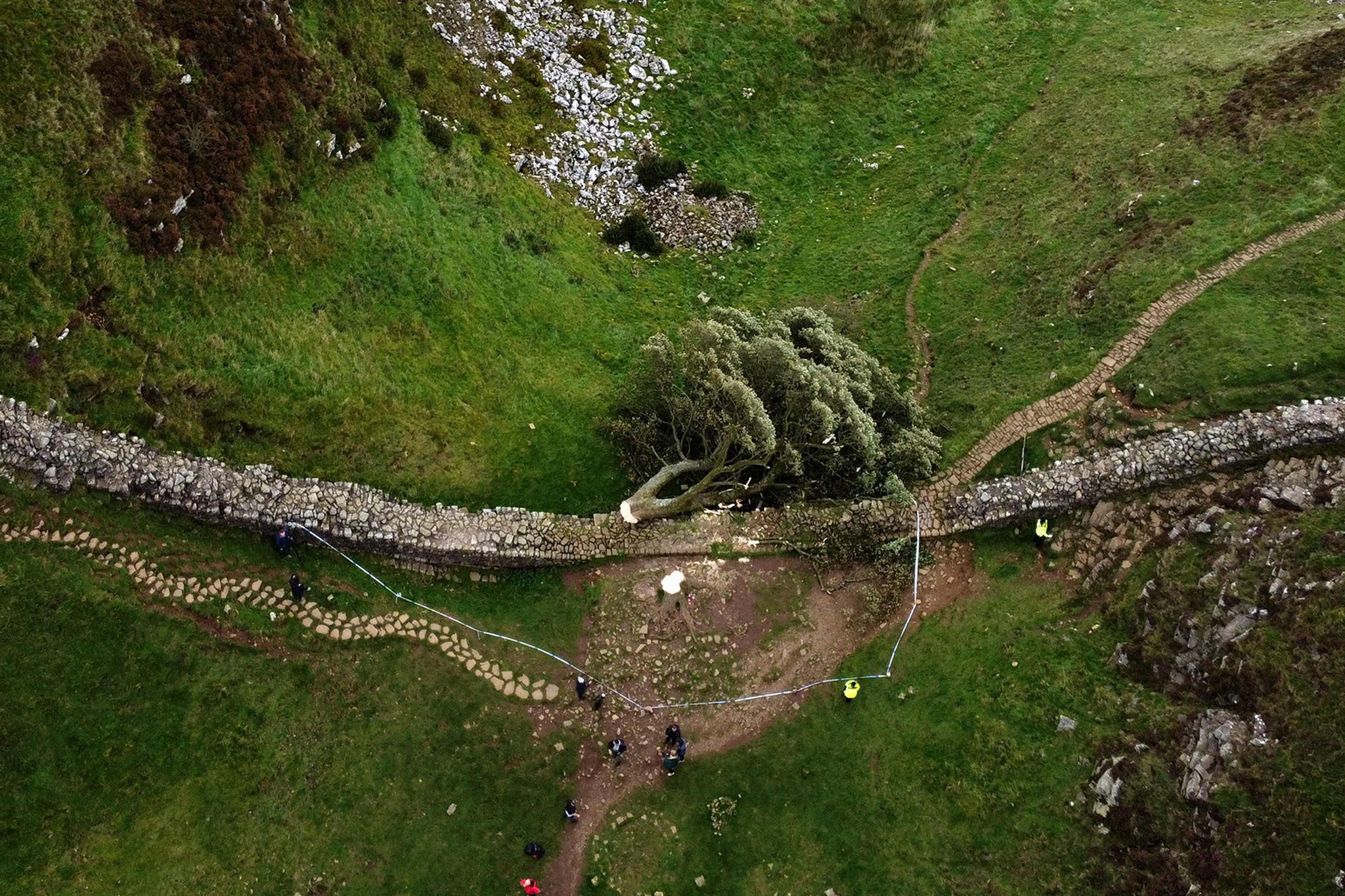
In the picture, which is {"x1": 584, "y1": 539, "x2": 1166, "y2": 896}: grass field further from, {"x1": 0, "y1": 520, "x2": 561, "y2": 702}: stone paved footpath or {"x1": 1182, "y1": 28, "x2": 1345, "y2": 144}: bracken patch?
{"x1": 1182, "y1": 28, "x2": 1345, "y2": 144}: bracken patch

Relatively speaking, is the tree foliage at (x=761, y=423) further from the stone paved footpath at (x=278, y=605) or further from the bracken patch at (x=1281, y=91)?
the bracken patch at (x=1281, y=91)

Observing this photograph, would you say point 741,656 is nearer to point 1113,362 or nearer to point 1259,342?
point 1113,362

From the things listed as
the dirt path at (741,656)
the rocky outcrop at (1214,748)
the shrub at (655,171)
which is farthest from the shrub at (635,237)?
the rocky outcrop at (1214,748)

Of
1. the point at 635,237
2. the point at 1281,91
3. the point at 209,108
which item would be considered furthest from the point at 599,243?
the point at 1281,91

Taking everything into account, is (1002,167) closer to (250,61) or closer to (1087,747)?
(1087,747)

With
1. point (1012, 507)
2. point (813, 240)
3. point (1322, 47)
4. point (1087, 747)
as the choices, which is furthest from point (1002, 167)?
point (1087, 747)
